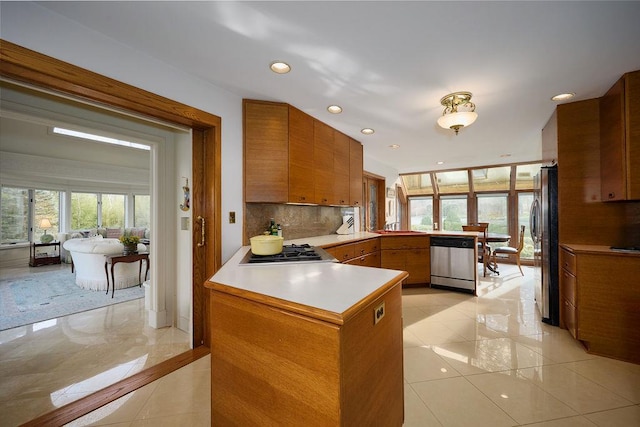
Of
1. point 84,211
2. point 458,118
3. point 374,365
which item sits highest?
point 458,118

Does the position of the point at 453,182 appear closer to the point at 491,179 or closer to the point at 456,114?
the point at 491,179

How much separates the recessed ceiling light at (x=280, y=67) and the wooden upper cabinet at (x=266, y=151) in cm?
56

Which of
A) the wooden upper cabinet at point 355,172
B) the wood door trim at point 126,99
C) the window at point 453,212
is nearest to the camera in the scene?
the wood door trim at point 126,99

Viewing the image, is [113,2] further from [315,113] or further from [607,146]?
[607,146]

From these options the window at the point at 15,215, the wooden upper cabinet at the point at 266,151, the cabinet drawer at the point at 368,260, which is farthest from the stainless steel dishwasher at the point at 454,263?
the window at the point at 15,215

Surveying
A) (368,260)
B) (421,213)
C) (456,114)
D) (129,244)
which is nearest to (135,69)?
(456,114)

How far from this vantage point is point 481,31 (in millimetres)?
1515

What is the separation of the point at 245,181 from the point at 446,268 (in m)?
3.22

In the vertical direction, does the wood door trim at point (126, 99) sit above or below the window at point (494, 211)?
above

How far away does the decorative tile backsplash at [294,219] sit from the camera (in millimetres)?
2545

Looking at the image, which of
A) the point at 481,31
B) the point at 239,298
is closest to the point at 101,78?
the point at 239,298

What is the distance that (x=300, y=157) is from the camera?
8.75 feet

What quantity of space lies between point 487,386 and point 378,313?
141 cm

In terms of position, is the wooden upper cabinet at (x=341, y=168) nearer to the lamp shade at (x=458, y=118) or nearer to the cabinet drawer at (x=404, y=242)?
the cabinet drawer at (x=404, y=242)
